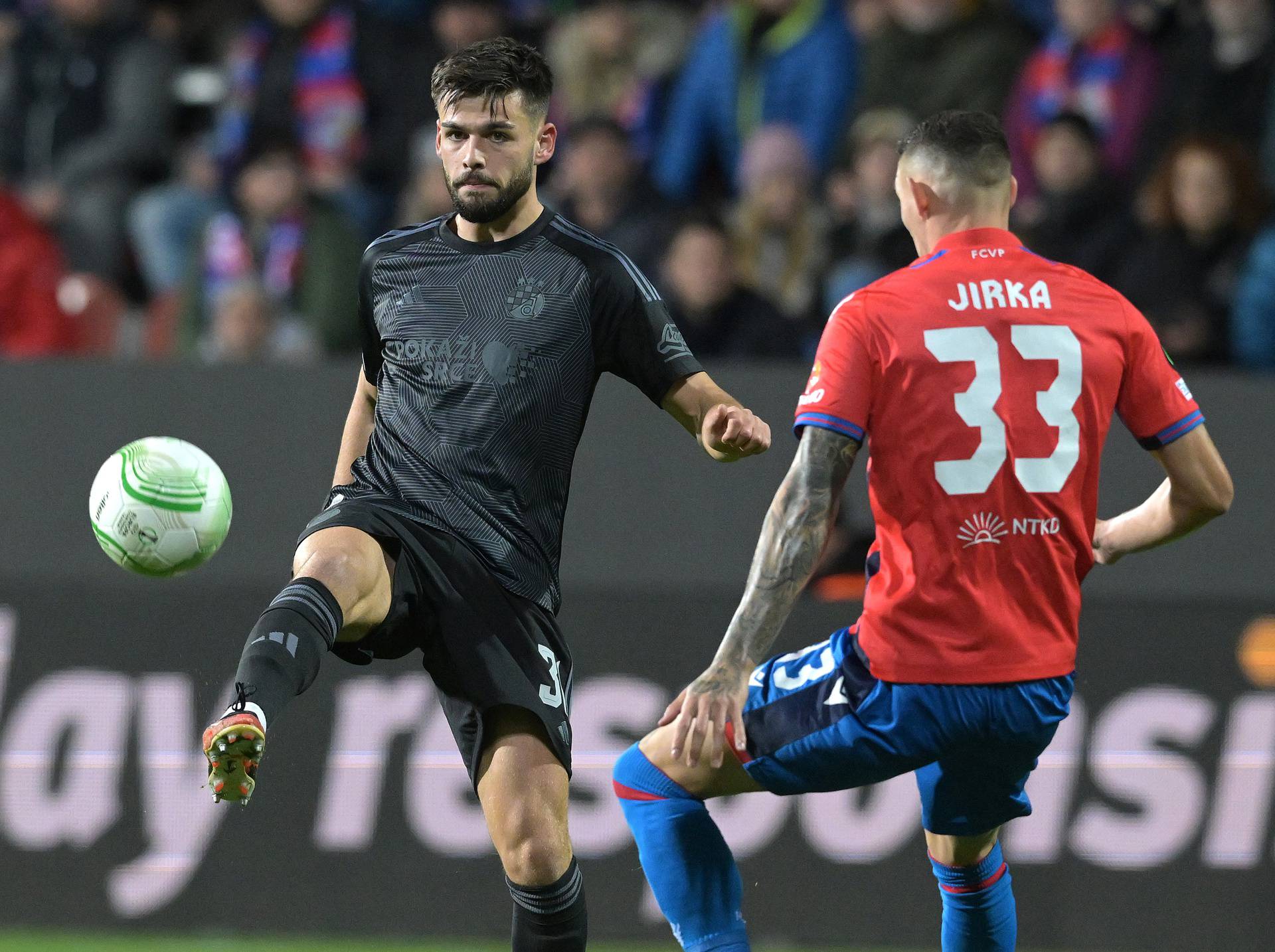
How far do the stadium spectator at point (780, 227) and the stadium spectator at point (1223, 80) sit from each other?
5.00 feet

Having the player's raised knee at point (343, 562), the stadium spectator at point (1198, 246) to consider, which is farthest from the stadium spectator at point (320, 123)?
the player's raised knee at point (343, 562)

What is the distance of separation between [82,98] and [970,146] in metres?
6.85

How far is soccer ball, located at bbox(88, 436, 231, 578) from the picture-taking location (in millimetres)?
4734

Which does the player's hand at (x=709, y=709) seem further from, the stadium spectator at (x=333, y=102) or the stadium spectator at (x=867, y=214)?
the stadium spectator at (x=333, y=102)

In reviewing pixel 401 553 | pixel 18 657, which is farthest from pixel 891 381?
pixel 18 657

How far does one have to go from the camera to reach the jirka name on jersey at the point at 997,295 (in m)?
4.43

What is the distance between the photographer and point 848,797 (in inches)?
277

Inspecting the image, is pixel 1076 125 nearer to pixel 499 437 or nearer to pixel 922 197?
pixel 922 197

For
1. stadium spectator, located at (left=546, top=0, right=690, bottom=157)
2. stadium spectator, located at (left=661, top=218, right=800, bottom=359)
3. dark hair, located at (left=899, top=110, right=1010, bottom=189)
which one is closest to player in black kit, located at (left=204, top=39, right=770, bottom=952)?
dark hair, located at (left=899, top=110, right=1010, bottom=189)

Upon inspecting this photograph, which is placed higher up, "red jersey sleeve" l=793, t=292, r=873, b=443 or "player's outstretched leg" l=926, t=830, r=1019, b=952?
"red jersey sleeve" l=793, t=292, r=873, b=443

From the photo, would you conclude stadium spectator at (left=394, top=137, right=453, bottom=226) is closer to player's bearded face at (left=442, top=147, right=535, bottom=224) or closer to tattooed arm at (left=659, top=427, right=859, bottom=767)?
player's bearded face at (left=442, top=147, right=535, bottom=224)

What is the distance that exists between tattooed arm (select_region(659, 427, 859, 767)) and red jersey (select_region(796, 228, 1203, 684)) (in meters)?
0.08

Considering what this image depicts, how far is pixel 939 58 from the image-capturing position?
29.9 feet

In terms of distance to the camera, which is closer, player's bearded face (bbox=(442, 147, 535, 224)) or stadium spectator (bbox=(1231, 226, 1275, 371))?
player's bearded face (bbox=(442, 147, 535, 224))
